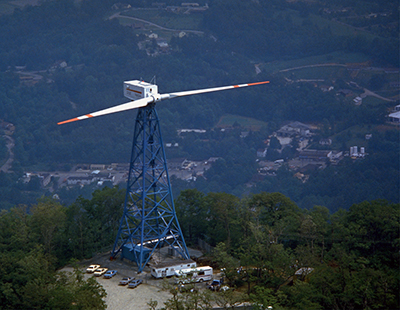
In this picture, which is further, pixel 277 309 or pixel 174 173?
pixel 174 173

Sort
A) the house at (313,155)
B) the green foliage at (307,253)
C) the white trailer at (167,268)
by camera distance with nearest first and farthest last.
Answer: the green foliage at (307,253)
the white trailer at (167,268)
the house at (313,155)

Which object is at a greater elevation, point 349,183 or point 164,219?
point 164,219

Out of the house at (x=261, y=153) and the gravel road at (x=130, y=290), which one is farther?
the house at (x=261, y=153)

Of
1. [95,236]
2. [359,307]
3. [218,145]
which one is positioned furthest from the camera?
[218,145]

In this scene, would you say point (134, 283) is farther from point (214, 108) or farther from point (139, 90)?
point (214, 108)

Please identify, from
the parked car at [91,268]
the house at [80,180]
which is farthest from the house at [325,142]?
the parked car at [91,268]

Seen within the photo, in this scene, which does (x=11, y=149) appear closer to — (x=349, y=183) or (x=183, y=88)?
(x=183, y=88)

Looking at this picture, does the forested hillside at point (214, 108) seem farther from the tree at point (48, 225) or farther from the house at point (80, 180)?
Result: the tree at point (48, 225)

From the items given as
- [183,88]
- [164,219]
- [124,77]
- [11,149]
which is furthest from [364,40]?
[164,219]
